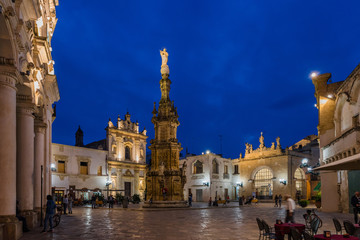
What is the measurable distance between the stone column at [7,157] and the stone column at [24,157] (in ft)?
10.3

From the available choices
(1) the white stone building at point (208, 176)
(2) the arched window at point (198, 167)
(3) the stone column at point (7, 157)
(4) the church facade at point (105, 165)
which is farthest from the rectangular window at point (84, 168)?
(3) the stone column at point (7, 157)

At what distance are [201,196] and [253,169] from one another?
855 centimetres

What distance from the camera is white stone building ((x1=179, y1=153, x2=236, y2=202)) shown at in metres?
48.1

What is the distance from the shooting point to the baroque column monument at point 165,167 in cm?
2908

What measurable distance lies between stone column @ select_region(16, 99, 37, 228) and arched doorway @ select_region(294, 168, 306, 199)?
37.8 metres

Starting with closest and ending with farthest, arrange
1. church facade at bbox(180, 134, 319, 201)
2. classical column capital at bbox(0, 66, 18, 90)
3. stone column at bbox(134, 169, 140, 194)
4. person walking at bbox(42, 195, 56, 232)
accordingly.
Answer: classical column capital at bbox(0, 66, 18, 90) → person walking at bbox(42, 195, 56, 232) → church facade at bbox(180, 134, 319, 201) → stone column at bbox(134, 169, 140, 194)

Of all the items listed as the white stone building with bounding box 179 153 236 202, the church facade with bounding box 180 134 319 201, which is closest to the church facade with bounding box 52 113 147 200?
the white stone building with bounding box 179 153 236 202

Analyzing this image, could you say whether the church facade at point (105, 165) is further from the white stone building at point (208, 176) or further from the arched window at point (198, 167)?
the arched window at point (198, 167)

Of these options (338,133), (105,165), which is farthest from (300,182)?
(105,165)

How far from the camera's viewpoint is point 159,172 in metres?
29.2

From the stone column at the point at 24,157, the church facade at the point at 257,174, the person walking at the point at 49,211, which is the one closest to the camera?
the person walking at the point at 49,211

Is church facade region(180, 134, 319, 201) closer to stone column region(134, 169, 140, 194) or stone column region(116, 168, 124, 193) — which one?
stone column region(134, 169, 140, 194)

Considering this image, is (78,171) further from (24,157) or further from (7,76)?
(7,76)

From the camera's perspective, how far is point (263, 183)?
157 feet
